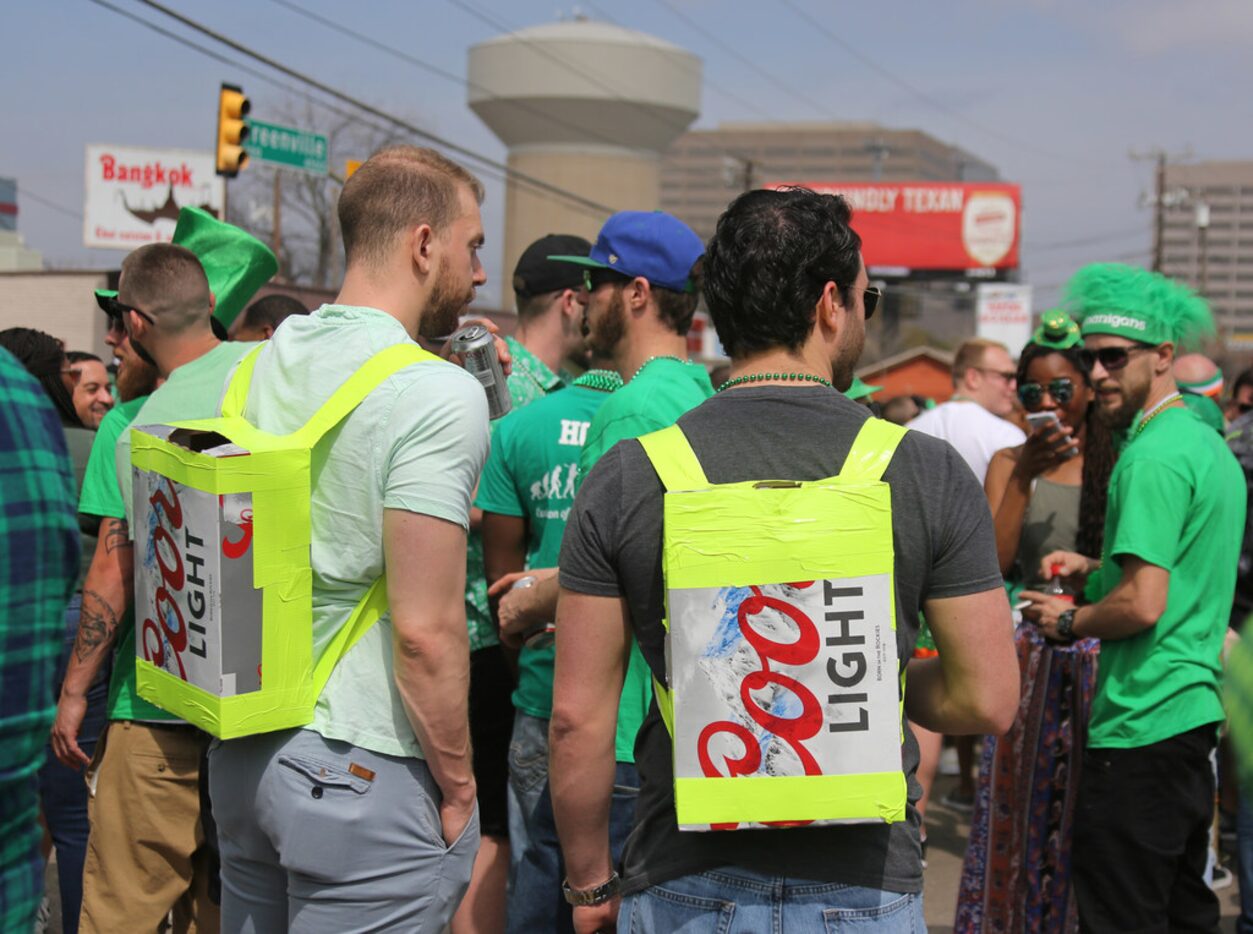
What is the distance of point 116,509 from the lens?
3.60m

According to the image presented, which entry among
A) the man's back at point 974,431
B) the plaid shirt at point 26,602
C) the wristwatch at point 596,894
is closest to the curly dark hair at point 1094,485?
the man's back at point 974,431

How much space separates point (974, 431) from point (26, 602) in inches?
236

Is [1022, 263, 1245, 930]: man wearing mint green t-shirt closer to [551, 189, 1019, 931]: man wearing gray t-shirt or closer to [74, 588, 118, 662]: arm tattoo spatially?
[551, 189, 1019, 931]: man wearing gray t-shirt

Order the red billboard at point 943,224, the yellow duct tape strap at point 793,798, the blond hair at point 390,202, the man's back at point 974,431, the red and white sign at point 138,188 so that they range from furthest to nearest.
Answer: the red billboard at point 943,224 → the red and white sign at point 138,188 → the man's back at point 974,431 → the blond hair at point 390,202 → the yellow duct tape strap at point 793,798

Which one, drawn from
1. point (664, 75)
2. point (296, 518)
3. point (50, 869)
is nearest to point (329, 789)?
point (296, 518)

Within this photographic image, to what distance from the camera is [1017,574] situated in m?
5.54

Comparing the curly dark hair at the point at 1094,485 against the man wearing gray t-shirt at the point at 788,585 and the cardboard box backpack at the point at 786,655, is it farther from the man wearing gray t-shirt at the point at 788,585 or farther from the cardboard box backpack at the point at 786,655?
the cardboard box backpack at the point at 786,655

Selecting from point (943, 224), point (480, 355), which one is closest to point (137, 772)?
point (480, 355)

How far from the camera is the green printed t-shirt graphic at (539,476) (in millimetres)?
3629

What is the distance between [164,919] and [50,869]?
218 centimetres

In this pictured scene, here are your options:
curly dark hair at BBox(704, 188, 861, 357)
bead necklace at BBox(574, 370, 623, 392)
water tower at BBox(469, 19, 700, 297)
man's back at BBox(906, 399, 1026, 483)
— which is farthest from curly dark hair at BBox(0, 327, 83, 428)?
water tower at BBox(469, 19, 700, 297)

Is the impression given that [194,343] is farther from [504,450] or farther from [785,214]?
[785,214]

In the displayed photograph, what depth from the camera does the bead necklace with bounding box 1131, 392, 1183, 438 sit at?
374 centimetres

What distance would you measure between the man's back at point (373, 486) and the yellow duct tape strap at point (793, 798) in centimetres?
71
